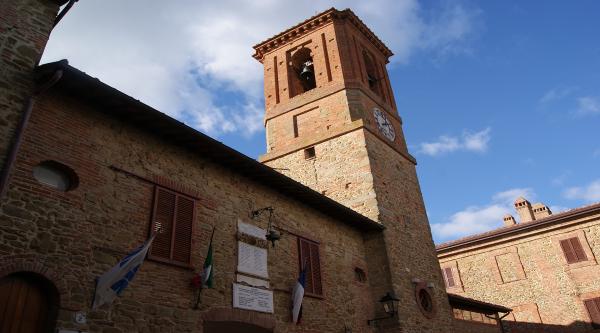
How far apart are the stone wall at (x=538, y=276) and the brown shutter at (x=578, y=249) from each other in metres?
0.17

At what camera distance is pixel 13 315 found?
5.41 m

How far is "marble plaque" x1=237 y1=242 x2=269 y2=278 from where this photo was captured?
342 inches

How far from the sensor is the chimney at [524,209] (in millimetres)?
26417

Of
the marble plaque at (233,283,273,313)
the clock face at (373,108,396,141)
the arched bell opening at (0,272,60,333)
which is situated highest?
the clock face at (373,108,396,141)

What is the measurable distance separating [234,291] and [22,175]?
3.93m

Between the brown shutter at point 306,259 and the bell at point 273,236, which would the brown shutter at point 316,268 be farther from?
the bell at point 273,236

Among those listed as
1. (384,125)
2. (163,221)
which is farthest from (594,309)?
(163,221)

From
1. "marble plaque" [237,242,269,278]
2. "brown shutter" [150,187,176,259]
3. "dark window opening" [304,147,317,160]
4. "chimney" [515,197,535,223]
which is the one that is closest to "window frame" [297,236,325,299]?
"marble plaque" [237,242,269,278]

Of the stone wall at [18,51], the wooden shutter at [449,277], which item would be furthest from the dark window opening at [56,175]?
the wooden shutter at [449,277]

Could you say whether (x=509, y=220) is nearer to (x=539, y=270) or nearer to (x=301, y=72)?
(x=539, y=270)

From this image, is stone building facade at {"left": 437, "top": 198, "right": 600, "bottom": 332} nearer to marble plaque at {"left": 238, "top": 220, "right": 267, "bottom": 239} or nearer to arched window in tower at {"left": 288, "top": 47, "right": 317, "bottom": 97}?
arched window in tower at {"left": 288, "top": 47, "right": 317, "bottom": 97}

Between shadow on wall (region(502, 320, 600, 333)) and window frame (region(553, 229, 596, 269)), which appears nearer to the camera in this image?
shadow on wall (region(502, 320, 600, 333))

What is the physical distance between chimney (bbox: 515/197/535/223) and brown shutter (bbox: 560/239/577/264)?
4463 mm

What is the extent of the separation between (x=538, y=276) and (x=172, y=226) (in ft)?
65.7
